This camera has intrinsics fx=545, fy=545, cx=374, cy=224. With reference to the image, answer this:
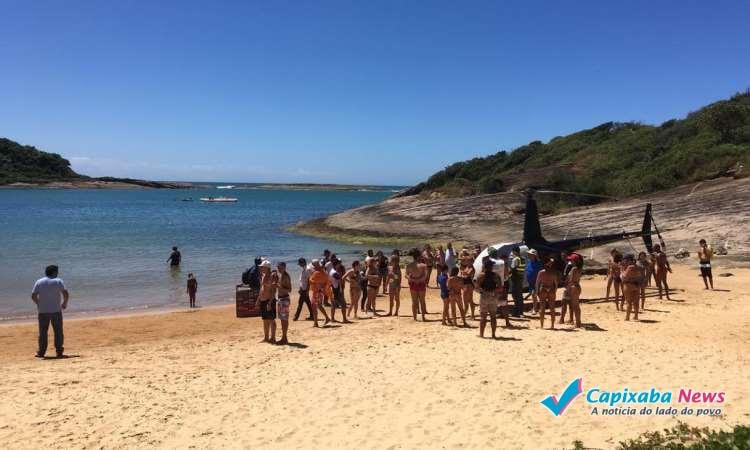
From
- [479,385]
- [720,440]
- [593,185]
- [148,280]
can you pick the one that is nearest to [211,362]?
[479,385]

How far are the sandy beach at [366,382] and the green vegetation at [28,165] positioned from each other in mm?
148808

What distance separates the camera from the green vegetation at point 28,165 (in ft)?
447

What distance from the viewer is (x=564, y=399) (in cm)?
739

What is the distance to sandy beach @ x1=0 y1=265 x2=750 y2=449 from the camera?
6.59 meters

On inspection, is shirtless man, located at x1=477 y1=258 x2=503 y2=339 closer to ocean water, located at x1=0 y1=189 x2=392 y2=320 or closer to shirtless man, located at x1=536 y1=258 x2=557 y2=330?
shirtless man, located at x1=536 y1=258 x2=557 y2=330

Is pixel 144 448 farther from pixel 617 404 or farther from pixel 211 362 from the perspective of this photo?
pixel 617 404

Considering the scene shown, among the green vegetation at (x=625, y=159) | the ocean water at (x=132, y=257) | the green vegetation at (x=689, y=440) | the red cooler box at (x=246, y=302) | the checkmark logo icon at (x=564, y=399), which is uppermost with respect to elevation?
the green vegetation at (x=625, y=159)

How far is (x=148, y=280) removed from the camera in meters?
22.0

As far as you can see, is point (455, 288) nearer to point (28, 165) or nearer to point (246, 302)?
point (246, 302)

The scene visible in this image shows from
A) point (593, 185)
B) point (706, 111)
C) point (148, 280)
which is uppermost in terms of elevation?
point (706, 111)

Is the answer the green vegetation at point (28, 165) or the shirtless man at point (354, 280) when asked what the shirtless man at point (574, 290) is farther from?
the green vegetation at point (28, 165)

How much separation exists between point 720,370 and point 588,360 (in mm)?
1866

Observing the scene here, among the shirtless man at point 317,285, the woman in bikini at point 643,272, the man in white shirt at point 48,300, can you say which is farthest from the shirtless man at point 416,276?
the man in white shirt at point 48,300

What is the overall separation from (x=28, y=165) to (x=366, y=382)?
163m
